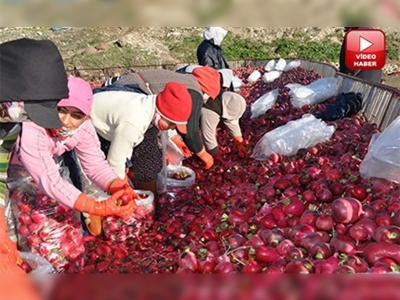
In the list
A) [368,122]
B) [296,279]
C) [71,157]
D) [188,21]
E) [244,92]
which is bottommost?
[244,92]

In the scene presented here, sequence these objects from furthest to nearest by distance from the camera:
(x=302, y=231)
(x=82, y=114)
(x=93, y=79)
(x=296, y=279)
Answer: (x=93, y=79) < (x=82, y=114) < (x=302, y=231) < (x=296, y=279)

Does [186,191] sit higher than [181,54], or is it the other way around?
[186,191]

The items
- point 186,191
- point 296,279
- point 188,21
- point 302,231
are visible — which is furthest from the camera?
point 186,191

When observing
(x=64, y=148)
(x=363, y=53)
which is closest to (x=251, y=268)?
(x=64, y=148)

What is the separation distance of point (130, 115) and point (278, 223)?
1212 mm

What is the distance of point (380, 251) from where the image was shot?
1.82 metres

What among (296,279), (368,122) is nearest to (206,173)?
(368,122)

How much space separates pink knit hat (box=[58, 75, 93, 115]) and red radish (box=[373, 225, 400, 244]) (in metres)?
1.57

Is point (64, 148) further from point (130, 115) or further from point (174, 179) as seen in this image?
point (174, 179)

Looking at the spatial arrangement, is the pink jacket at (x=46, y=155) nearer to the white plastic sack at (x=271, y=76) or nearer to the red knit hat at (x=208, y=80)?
the red knit hat at (x=208, y=80)

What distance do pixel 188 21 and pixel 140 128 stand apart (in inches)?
75.4

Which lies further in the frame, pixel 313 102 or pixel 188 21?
pixel 313 102

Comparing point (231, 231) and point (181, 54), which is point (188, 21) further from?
point (181, 54)

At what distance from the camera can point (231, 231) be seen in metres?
2.52
